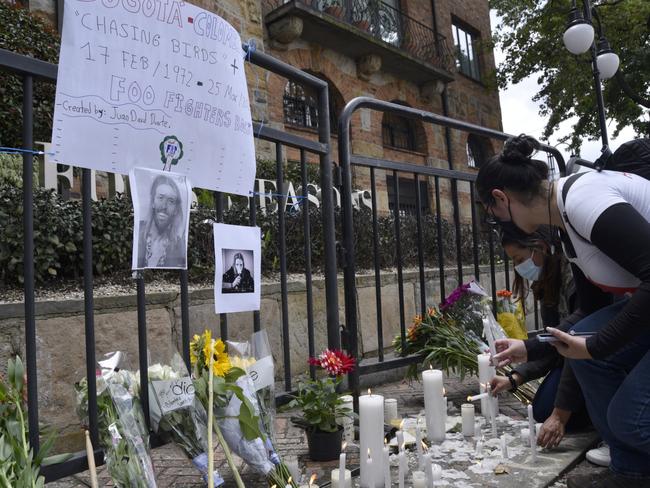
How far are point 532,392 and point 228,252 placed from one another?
1866 millimetres

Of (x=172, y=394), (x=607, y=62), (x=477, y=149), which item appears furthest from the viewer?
(x=477, y=149)

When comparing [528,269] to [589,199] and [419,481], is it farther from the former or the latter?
[419,481]

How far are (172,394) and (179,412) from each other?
9 cm

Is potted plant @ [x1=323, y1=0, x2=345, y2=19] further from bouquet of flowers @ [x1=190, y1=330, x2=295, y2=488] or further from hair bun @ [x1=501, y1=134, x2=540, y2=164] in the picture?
bouquet of flowers @ [x1=190, y1=330, x2=295, y2=488]

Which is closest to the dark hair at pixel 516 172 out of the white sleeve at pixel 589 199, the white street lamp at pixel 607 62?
the white sleeve at pixel 589 199

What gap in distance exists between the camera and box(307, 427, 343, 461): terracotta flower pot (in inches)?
88.7

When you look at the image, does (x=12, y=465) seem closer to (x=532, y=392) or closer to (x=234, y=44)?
(x=234, y=44)

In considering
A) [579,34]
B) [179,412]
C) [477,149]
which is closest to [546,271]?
[179,412]

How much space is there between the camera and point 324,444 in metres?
2.26

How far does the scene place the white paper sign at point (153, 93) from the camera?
1657 mm

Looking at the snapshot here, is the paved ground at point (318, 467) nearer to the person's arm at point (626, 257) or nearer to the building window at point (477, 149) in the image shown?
the person's arm at point (626, 257)

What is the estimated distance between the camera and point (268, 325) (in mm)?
3789

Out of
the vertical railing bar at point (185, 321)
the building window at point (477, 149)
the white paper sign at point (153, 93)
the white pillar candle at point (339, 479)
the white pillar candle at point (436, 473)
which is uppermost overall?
the building window at point (477, 149)

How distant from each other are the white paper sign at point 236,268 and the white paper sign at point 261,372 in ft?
0.68
